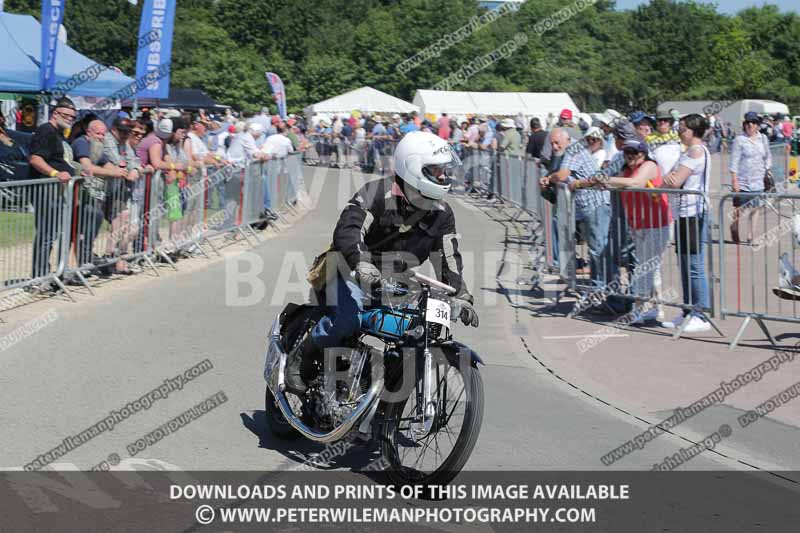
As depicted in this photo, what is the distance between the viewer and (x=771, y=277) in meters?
12.4

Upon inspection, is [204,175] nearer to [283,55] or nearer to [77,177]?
[77,177]

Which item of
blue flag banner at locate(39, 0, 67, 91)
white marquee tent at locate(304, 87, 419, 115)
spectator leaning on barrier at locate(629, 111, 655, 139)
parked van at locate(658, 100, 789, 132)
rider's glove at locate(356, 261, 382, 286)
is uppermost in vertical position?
parked van at locate(658, 100, 789, 132)

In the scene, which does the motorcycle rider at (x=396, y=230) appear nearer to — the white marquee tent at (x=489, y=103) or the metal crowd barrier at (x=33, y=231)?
the metal crowd barrier at (x=33, y=231)

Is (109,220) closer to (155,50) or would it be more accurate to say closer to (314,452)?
(314,452)

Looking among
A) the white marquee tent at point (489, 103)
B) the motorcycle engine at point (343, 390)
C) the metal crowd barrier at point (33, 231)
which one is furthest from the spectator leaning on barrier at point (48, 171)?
the white marquee tent at point (489, 103)

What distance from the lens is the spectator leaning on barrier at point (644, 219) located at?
34.2ft

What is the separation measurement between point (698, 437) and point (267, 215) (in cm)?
1304

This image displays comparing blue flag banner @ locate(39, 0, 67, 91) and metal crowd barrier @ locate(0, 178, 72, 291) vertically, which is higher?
blue flag banner @ locate(39, 0, 67, 91)

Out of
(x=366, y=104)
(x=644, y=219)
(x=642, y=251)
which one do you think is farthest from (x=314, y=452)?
(x=366, y=104)

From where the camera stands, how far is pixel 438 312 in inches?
209

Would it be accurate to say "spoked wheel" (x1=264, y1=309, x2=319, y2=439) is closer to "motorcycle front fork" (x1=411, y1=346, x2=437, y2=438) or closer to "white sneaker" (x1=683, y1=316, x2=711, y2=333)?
"motorcycle front fork" (x1=411, y1=346, x2=437, y2=438)

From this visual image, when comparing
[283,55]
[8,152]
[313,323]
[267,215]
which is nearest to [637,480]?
[313,323]

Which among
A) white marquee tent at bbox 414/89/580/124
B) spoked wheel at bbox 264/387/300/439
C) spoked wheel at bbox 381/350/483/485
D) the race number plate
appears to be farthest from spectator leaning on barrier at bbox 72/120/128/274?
white marquee tent at bbox 414/89/580/124

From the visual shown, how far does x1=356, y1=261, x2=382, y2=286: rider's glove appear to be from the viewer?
532 centimetres
